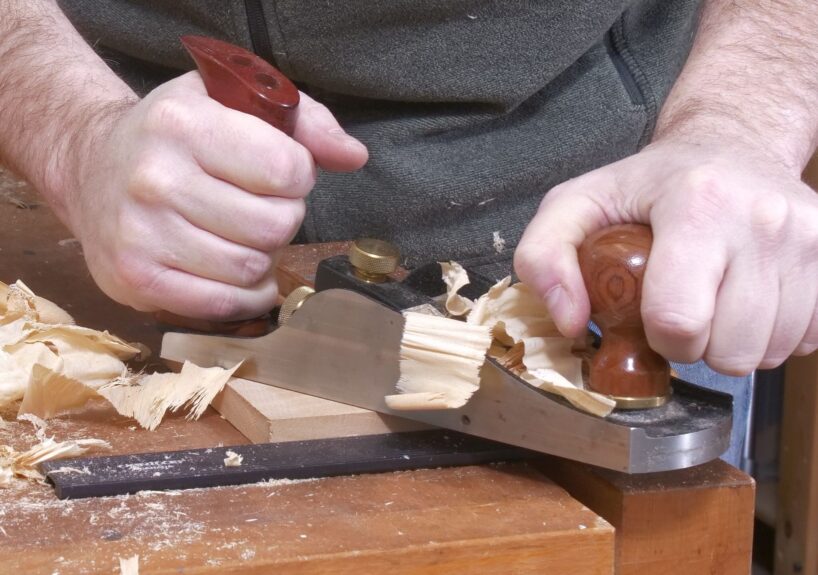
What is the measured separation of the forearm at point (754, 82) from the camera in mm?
1011

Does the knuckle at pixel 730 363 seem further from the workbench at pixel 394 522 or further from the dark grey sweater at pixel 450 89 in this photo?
the dark grey sweater at pixel 450 89

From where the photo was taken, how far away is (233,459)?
2.51 feet

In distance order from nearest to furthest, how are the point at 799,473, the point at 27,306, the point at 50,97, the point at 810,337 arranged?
the point at 810,337
the point at 27,306
the point at 50,97
the point at 799,473

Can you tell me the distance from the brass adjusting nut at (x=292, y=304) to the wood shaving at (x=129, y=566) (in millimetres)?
349

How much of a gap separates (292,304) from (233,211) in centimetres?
10

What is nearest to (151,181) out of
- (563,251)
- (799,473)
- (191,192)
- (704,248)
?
(191,192)

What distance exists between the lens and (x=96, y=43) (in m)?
1.37

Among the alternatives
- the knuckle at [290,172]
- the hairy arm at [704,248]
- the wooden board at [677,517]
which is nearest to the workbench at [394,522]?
the wooden board at [677,517]

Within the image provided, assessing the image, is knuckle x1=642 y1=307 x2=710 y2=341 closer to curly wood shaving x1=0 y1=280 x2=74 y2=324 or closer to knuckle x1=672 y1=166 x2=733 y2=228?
knuckle x1=672 y1=166 x2=733 y2=228

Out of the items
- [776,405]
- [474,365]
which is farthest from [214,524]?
[776,405]

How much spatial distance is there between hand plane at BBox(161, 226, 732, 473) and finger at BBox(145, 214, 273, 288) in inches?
2.2

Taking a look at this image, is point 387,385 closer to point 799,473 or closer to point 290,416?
point 290,416

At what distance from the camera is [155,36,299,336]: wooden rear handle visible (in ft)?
2.96

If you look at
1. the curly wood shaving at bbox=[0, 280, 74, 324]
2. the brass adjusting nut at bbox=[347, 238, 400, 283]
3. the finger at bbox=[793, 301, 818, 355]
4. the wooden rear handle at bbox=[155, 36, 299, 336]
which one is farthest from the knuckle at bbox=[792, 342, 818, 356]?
the curly wood shaving at bbox=[0, 280, 74, 324]
